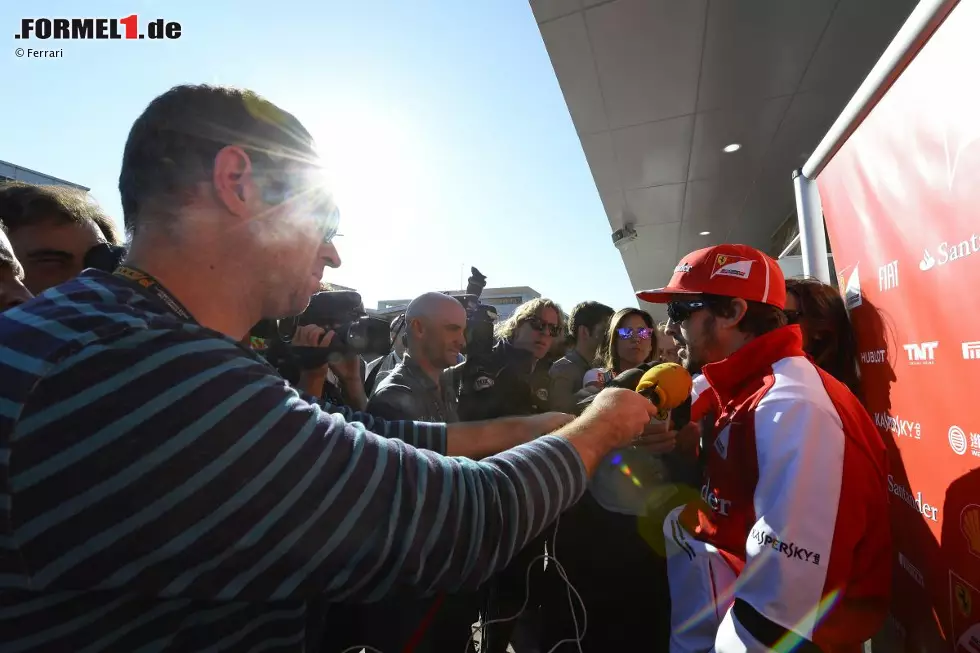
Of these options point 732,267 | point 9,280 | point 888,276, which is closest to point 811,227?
point 732,267

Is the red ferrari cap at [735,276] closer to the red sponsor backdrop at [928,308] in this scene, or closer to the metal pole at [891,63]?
the red sponsor backdrop at [928,308]

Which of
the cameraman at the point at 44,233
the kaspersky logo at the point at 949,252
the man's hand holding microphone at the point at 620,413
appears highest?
the cameraman at the point at 44,233

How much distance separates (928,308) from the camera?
1.29 meters

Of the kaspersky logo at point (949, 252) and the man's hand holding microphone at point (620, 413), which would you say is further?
the kaspersky logo at point (949, 252)

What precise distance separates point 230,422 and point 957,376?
1.66m

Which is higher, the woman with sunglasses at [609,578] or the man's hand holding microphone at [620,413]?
the man's hand holding microphone at [620,413]

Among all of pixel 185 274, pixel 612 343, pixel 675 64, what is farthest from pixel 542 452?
pixel 675 64

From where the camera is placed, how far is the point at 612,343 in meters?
3.83

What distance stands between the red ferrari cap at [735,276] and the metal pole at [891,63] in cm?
50

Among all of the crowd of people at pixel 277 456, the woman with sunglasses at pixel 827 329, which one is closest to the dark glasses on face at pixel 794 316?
the woman with sunglasses at pixel 827 329

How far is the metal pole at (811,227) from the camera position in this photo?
84.7 inches

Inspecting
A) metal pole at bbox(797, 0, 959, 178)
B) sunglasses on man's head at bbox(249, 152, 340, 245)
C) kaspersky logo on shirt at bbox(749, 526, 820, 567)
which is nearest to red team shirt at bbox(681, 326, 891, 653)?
kaspersky logo on shirt at bbox(749, 526, 820, 567)

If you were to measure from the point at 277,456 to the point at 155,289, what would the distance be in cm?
45

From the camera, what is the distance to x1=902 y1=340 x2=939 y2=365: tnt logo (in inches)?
51.0
